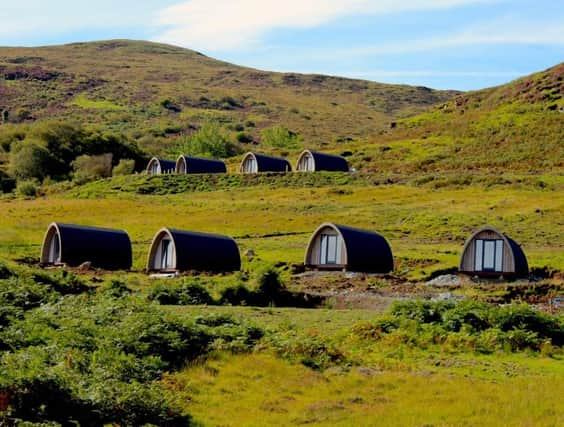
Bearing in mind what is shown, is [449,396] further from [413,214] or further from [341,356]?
[413,214]

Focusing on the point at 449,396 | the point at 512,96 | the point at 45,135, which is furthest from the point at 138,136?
the point at 449,396

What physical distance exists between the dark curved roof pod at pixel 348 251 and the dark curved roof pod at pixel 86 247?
416 inches

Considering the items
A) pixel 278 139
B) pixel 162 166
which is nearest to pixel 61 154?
pixel 162 166

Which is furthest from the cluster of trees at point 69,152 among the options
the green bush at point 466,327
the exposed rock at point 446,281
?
the green bush at point 466,327

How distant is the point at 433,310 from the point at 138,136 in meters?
165

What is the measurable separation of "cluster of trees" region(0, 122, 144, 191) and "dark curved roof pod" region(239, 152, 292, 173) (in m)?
17.2

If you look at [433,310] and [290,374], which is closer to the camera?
[290,374]

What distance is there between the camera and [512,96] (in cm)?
15512

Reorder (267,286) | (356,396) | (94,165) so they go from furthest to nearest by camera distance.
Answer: (94,165) → (267,286) → (356,396)

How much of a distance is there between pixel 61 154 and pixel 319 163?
40.8 m

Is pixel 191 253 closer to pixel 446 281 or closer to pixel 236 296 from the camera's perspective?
pixel 446 281

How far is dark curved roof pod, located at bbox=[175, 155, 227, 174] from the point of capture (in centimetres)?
11238

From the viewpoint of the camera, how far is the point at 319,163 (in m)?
110

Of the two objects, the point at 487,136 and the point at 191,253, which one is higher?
the point at 487,136
